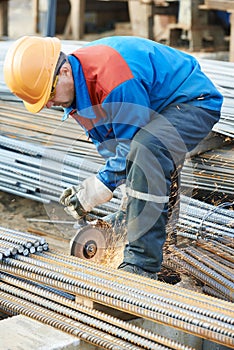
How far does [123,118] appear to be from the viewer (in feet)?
11.2

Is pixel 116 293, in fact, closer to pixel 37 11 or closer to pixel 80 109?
pixel 80 109

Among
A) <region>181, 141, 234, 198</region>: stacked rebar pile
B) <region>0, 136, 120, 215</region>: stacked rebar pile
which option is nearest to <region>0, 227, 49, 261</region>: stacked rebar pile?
<region>0, 136, 120, 215</region>: stacked rebar pile

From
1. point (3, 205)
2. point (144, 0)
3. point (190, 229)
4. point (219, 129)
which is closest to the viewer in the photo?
point (190, 229)

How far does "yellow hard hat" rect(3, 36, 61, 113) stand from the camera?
3.45m

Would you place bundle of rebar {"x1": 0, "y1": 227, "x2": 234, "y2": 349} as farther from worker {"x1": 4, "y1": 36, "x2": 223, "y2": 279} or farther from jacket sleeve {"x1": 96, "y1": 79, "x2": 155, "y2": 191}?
jacket sleeve {"x1": 96, "y1": 79, "x2": 155, "y2": 191}

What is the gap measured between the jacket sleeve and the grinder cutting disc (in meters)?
0.28

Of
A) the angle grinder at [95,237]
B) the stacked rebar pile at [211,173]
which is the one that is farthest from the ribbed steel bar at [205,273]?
the stacked rebar pile at [211,173]

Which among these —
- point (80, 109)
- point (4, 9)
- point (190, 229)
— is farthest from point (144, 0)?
point (80, 109)

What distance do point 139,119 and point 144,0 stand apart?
6.06 metres

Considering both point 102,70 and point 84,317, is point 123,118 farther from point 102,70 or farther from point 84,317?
point 84,317

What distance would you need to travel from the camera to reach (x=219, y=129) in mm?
4805

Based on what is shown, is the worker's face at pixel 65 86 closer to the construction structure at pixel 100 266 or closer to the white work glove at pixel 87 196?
the white work glove at pixel 87 196

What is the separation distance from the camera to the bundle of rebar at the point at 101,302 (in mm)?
2727

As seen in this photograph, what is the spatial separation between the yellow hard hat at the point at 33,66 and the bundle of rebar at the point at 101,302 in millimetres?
815
